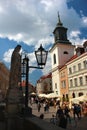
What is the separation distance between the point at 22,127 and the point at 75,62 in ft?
127

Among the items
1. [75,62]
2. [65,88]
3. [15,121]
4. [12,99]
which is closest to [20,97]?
[12,99]

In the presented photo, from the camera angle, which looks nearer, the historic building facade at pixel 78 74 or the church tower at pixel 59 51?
the historic building facade at pixel 78 74

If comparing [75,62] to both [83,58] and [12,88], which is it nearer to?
[83,58]

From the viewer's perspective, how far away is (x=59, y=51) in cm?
5862

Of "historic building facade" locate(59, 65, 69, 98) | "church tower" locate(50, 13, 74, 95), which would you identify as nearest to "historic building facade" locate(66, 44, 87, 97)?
"historic building facade" locate(59, 65, 69, 98)

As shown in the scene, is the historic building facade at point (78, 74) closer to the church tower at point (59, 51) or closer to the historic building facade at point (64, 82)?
the historic building facade at point (64, 82)

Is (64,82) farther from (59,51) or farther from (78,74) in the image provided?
(59,51)

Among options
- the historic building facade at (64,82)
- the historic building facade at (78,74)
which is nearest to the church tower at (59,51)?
the historic building facade at (64,82)

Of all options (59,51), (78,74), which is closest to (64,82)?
(78,74)

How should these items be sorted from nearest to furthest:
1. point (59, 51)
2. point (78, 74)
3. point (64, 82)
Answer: point (78, 74)
point (64, 82)
point (59, 51)

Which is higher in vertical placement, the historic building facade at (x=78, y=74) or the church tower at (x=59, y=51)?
the church tower at (x=59, y=51)

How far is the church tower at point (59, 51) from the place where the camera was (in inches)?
2293

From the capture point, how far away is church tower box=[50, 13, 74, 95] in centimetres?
5825

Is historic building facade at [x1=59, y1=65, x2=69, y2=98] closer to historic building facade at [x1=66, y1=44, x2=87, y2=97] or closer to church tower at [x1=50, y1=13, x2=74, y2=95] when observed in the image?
historic building facade at [x1=66, y1=44, x2=87, y2=97]
